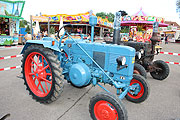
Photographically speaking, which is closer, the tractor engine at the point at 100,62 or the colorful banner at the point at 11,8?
the tractor engine at the point at 100,62

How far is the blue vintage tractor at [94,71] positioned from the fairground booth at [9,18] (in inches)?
391

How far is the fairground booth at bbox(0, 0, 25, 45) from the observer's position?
11.1m

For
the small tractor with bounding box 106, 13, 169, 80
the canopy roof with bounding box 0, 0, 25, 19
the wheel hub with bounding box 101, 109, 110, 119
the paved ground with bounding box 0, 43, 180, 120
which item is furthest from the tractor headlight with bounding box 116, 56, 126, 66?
the canopy roof with bounding box 0, 0, 25, 19

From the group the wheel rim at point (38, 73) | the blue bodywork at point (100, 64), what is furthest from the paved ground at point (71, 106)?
the blue bodywork at point (100, 64)

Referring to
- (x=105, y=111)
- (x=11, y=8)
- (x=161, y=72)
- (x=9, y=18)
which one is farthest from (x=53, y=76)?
(x=9, y=18)

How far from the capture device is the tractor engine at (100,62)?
228 centimetres

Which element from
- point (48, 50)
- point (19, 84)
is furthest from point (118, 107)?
point (19, 84)

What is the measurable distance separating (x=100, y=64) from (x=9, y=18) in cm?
1263

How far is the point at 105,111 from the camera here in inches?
78.0

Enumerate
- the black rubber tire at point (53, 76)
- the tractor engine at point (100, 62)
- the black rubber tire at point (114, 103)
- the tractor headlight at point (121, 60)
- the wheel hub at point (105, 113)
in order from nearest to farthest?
the black rubber tire at point (114, 103)
the wheel hub at point (105, 113)
the tractor headlight at point (121, 60)
the tractor engine at point (100, 62)
the black rubber tire at point (53, 76)

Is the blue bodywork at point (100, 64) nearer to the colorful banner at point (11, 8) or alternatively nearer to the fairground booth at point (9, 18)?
the fairground booth at point (9, 18)

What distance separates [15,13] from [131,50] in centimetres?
1280

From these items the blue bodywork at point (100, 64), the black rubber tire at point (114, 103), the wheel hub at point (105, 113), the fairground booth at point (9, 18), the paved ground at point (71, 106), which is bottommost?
the paved ground at point (71, 106)

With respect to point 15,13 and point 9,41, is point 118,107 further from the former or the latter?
point 15,13
